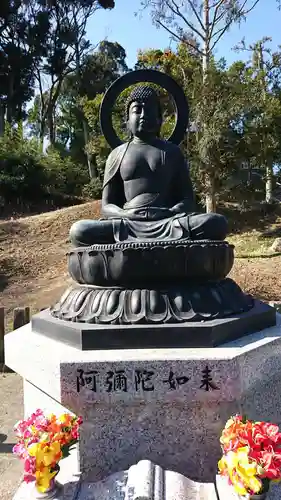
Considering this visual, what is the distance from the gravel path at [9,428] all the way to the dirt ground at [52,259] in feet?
11.4

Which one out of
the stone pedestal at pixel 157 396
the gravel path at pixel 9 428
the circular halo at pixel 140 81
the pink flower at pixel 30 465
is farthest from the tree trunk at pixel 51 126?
the pink flower at pixel 30 465

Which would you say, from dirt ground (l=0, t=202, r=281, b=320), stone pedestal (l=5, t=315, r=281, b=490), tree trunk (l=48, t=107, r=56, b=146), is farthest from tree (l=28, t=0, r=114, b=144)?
stone pedestal (l=5, t=315, r=281, b=490)

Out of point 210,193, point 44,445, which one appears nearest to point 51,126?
point 210,193

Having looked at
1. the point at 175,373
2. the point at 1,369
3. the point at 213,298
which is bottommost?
the point at 1,369

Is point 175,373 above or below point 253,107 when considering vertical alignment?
below

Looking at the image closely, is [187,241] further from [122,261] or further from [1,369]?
[1,369]

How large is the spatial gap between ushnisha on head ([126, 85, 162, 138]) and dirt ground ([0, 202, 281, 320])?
5.25m

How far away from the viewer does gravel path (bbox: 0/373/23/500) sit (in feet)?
9.04

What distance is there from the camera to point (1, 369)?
508 centimetres

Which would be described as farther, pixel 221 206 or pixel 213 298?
pixel 221 206

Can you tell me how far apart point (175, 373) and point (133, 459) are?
60 cm

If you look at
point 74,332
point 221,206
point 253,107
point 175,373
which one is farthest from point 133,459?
point 221,206

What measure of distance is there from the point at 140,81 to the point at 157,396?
8.31 feet

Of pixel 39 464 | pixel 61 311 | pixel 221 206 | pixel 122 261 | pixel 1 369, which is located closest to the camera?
pixel 39 464
